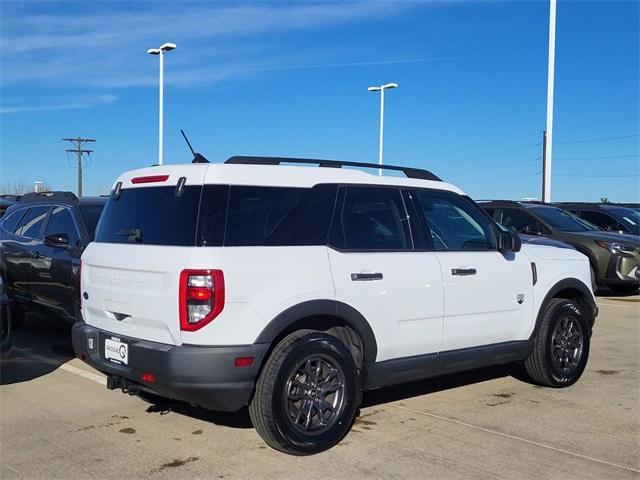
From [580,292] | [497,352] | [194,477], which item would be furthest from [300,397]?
[580,292]

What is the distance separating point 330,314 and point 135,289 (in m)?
1.31

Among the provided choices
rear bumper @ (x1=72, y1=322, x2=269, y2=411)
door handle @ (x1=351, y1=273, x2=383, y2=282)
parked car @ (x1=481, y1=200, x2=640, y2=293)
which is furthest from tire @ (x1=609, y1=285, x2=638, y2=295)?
rear bumper @ (x1=72, y1=322, x2=269, y2=411)

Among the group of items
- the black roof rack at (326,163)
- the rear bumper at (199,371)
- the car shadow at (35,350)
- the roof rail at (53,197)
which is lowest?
the car shadow at (35,350)

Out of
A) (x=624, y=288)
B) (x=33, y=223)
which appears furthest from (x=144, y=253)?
(x=624, y=288)

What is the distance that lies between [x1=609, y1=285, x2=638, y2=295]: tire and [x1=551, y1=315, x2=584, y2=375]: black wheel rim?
7507mm

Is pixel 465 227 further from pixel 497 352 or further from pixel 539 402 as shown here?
pixel 539 402

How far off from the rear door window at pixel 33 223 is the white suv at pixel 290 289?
329cm

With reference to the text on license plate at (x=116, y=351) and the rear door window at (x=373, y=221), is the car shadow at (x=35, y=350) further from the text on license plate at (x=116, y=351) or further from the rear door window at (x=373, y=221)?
the rear door window at (x=373, y=221)

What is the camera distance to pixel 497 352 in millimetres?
5738

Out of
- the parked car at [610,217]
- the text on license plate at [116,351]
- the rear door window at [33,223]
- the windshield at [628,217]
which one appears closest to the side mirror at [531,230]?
the parked car at [610,217]

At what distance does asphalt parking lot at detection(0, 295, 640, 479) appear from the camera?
4289 millimetres

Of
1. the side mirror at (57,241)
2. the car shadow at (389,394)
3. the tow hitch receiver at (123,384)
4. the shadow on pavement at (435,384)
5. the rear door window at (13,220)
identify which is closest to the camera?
the tow hitch receiver at (123,384)

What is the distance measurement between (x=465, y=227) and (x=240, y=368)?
2481 mm

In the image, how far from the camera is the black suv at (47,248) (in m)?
7.18
